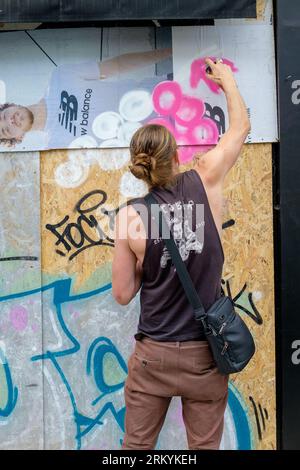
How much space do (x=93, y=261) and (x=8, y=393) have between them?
100 cm

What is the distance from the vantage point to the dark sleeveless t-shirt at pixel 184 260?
103 inches

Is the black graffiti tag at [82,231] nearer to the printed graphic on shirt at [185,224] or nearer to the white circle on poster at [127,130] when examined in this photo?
the white circle on poster at [127,130]

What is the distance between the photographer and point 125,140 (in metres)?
3.69

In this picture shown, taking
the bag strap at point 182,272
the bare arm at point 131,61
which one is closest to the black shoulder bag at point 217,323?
the bag strap at point 182,272

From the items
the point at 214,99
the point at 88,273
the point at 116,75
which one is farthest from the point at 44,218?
the point at 214,99

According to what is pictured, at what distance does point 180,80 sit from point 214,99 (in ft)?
0.78

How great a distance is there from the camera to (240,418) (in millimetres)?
3719

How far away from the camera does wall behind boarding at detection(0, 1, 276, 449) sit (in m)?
3.67

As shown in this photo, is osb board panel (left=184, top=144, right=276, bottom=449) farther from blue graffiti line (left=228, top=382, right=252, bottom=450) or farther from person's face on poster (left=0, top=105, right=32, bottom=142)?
person's face on poster (left=0, top=105, right=32, bottom=142)

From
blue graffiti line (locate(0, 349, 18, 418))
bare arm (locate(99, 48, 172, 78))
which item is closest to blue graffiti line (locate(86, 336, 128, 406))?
blue graffiti line (locate(0, 349, 18, 418))

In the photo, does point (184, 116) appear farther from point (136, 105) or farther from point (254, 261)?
point (254, 261)

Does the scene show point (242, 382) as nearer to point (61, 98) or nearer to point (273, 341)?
point (273, 341)

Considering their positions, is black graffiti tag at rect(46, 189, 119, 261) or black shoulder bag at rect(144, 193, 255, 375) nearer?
black shoulder bag at rect(144, 193, 255, 375)

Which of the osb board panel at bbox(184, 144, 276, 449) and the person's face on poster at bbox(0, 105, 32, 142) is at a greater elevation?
the person's face on poster at bbox(0, 105, 32, 142)
